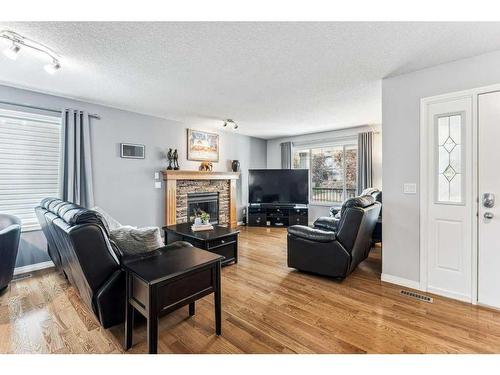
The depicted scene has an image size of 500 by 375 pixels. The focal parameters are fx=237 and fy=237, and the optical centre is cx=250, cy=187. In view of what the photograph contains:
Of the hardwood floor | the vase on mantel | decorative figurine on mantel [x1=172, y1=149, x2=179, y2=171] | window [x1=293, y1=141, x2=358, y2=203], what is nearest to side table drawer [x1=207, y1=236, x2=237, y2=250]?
the hardwood floor

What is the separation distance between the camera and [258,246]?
14.5 feet

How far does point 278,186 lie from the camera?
6293mm

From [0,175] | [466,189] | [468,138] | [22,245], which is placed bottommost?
[22,245]

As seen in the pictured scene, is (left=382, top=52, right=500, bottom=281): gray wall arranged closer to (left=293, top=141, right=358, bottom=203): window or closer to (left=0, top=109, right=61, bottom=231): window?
(left=293, top=141, right=358, bottom=203): window

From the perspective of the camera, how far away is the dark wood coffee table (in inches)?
124

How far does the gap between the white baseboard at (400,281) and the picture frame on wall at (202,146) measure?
419cm

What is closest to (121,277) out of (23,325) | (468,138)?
(23,325)

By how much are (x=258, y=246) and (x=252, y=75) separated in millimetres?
2915

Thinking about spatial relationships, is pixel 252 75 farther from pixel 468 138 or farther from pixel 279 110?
pixel 468 138

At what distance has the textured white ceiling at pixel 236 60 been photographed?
1919 mm

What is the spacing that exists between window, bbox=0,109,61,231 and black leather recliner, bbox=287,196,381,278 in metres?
3.61

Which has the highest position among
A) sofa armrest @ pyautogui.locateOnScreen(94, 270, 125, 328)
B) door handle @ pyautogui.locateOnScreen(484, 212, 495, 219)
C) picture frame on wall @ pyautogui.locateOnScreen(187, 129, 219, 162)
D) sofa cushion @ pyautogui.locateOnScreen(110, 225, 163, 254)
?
picture frame on wall @ pyautogui.locateOnScreen(187, 129, 219, 162)

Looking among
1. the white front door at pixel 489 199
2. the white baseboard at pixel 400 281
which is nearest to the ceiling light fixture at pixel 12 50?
the white front door at pixel 489 199

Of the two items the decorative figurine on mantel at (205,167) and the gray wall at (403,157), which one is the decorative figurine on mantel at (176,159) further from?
the gray wall at (403,157)
